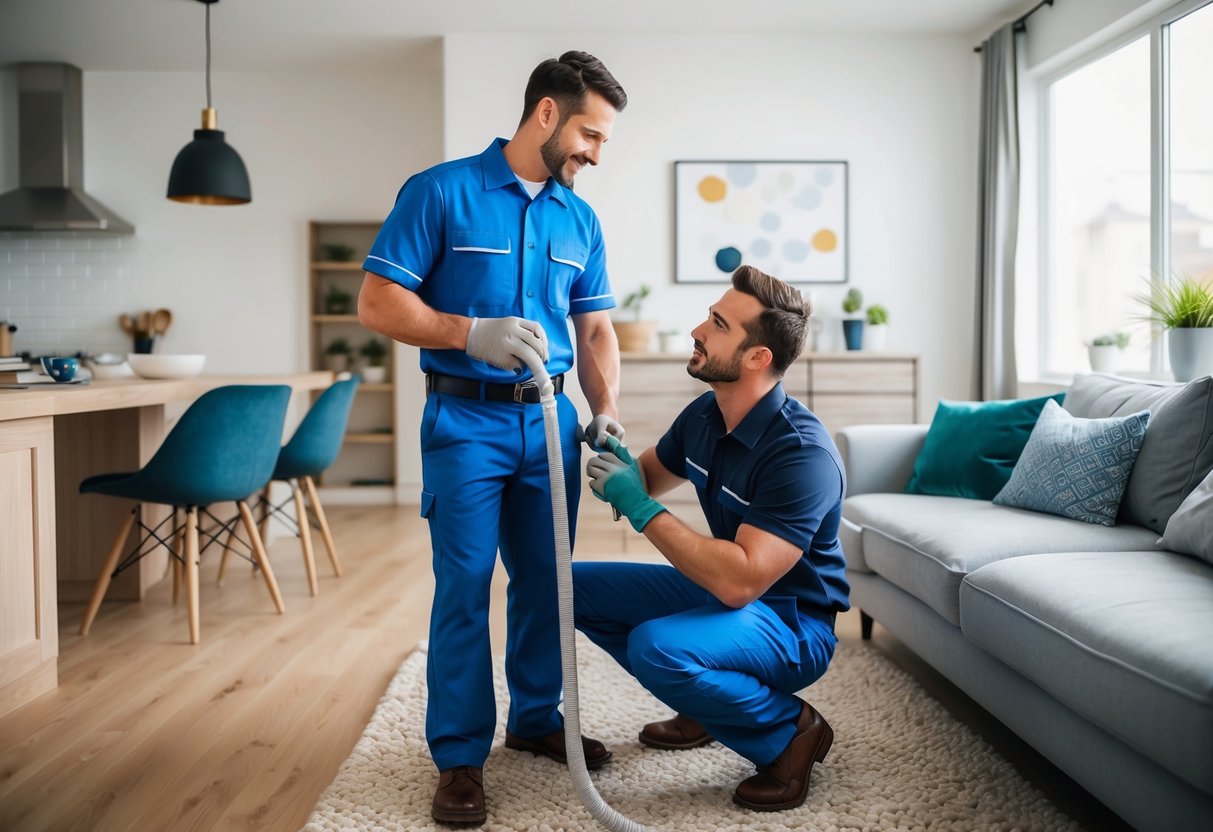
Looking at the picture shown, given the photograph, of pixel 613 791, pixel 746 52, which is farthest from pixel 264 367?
pixel 613 791

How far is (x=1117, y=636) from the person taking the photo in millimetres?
1437

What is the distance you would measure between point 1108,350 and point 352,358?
4.28 metres

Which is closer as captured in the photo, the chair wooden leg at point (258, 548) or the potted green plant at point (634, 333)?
the chair wooden leg at point (258, 548)

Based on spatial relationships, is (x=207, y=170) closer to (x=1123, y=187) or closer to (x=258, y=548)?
(x=258, y=548)

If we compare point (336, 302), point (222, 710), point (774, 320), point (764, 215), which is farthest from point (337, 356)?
point (774, 320)

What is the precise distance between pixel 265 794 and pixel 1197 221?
3884 millimetres

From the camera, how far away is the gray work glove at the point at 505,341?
5.48ft

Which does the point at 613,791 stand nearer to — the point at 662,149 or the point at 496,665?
the point at 496,665

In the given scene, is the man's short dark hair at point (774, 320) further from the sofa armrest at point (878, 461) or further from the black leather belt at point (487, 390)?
the sofa armrest at point (878, 461)

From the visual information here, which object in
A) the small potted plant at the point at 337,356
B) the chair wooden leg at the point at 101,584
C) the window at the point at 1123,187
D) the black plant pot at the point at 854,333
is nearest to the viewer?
the chair wooden leg at the point at 101,584

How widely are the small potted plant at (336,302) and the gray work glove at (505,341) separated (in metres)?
4.52

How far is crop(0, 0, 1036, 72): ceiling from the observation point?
15.5 ft

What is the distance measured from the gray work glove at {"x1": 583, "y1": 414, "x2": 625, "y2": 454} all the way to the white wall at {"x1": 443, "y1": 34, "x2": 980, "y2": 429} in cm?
338

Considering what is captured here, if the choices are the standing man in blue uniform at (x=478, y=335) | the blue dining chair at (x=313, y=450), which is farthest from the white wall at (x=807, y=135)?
the standing man in blue uniform at (x=478, y=335)
